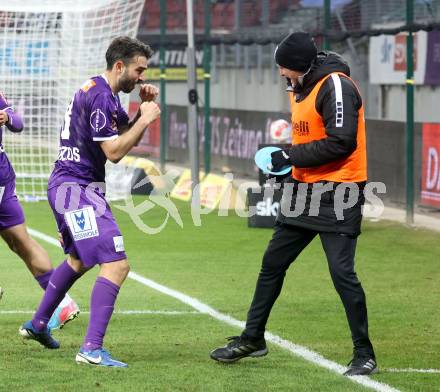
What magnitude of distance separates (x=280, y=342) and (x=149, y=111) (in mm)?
1900

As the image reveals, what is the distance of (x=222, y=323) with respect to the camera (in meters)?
9.70

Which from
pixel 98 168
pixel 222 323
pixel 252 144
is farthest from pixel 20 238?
pixel 252 144

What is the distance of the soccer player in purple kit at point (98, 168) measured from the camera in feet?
26.1

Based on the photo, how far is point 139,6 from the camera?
21.1 meters

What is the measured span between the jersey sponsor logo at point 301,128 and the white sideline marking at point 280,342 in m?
1.40

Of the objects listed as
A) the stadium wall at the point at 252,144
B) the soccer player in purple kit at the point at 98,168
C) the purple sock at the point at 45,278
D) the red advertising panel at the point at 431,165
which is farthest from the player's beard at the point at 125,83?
the stadium wall at the point at 252,144

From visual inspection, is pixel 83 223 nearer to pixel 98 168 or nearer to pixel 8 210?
pixel 98 168

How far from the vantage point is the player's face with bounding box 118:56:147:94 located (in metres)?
8.03

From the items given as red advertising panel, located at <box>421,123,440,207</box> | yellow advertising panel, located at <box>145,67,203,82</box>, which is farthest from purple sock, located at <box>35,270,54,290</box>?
yellow advertising panel, located at <box>145,67,203,82</box>

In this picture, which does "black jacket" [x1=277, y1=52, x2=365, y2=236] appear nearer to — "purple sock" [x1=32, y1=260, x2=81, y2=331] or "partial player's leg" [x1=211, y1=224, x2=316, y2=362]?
"partial player's leg" [x1=211, y1=224, x2=316, y2=362]

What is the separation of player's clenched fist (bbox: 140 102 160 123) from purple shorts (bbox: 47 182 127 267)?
22.6 inches

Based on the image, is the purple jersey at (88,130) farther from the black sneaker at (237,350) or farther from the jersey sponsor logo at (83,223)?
the black sneaker at (237,350)

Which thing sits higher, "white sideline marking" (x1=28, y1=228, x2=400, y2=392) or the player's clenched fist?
the player's clenched fist

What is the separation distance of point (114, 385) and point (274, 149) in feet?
5.68
